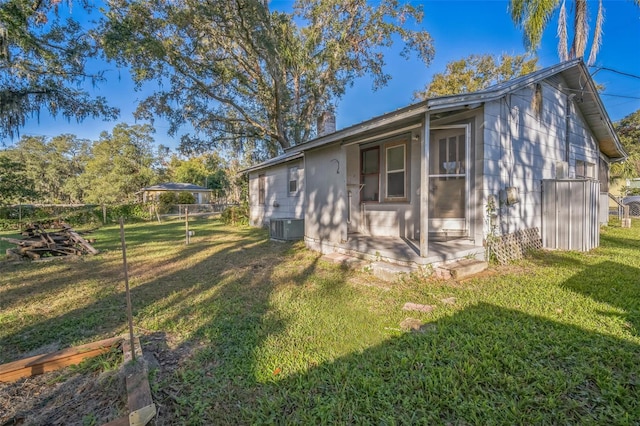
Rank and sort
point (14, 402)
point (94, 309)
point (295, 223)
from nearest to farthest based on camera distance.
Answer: point (14, 402) → point (94, 309) → point (295, 223)

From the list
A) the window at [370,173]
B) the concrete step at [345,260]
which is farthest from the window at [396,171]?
the concrete step at [345,260]

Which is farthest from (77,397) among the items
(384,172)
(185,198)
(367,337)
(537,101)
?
(185,198)

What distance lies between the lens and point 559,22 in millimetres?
12156

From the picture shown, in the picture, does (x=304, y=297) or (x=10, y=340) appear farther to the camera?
(x=304, y=297)

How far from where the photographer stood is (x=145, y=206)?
71.2 ft

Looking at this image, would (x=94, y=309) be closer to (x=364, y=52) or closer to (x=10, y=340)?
(x=10, y=340)

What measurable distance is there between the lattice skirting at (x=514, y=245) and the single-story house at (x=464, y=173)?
0.15 m

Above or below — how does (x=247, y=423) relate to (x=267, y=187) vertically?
below

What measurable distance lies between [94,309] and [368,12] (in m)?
16.8

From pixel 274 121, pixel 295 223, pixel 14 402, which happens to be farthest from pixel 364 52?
pixel 14 402

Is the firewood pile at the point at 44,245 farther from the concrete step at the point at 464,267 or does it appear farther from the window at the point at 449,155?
the window at the point at 449,155

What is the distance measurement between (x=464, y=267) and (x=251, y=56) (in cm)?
1315

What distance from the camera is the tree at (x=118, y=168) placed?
27.0 meters

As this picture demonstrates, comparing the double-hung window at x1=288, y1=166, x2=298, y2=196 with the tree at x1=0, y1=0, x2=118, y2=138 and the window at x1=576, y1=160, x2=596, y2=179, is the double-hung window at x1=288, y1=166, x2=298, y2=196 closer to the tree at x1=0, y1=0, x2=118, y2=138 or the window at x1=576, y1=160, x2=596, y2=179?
the tree at x1=0, y1=0, x2=118, y2=138
